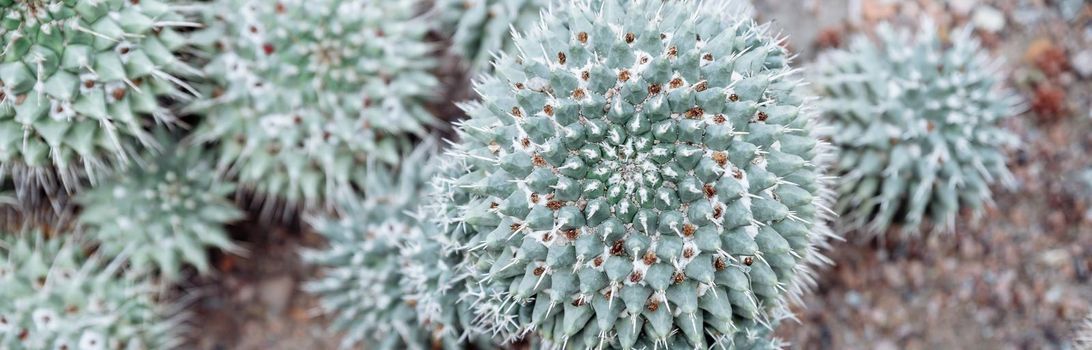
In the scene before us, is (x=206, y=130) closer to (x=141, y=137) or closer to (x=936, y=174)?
(x=141, y=137)

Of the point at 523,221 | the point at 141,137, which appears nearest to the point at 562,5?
the point at 523,221

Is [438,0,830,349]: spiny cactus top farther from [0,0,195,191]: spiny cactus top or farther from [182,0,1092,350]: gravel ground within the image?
[182,0,1092,350]: gravel ground

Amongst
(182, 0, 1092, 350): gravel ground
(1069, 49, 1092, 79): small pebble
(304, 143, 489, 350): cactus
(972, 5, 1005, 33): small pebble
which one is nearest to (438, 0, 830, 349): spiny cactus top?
(304, 143, 489, 350): cactus

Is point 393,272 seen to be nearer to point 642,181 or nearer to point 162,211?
A: point 162,211

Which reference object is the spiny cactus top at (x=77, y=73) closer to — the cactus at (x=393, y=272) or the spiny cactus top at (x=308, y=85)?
the spiny cactus top at (x=308, y=85)

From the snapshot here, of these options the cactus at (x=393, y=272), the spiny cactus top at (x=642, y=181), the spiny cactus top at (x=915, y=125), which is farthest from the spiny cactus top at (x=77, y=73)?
the spiny cactus top at (x=915, y=125)

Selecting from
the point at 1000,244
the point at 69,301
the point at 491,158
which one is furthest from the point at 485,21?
the point at 1000,244
